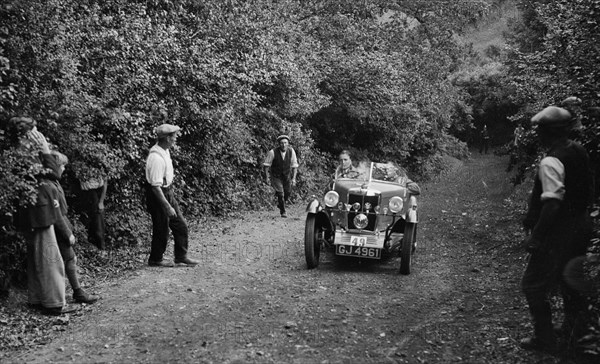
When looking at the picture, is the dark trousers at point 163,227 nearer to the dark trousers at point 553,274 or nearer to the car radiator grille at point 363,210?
the car radiator grille at point 363,210

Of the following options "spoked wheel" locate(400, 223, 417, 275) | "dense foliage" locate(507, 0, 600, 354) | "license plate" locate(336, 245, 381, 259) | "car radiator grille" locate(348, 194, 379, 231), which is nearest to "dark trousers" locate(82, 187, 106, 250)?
"license plate" locate(336, 245, 381, 259)

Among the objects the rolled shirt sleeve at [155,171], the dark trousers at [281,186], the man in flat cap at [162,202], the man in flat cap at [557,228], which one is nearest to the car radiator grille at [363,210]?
the man in flat cap at [162,202]

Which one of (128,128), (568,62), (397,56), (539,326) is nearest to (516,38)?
(397,56)

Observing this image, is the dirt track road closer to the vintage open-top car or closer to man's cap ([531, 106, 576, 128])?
the vintage open-top car

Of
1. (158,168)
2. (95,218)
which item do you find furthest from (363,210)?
(95,218)

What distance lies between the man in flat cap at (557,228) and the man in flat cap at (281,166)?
903 cm

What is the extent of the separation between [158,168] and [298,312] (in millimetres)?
3014

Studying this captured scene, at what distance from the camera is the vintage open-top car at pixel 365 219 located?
8.84 metres

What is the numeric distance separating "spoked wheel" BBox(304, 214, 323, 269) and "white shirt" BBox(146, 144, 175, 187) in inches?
84.2

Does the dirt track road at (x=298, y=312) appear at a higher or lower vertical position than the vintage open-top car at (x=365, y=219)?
lower

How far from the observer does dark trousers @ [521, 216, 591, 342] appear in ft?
17.5

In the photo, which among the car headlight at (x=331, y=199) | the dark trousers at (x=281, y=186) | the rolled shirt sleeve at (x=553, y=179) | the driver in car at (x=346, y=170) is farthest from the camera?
the dark trousers at (x=281, y=186)

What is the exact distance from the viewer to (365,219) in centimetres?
934

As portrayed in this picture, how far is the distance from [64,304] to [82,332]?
762 millimetres
